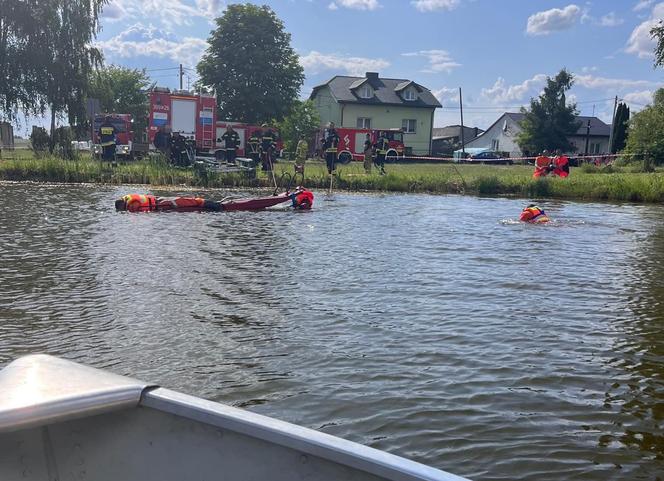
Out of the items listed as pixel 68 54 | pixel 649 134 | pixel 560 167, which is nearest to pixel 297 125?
pixel 68 54

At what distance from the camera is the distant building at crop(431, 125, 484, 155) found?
65.4 metres

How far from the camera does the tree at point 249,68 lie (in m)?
47.2

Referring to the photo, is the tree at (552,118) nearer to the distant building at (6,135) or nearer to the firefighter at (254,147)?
the firefighter at (254,147)

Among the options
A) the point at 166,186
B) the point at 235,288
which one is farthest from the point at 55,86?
the point at 235,288

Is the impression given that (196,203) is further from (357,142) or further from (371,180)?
(357,142)

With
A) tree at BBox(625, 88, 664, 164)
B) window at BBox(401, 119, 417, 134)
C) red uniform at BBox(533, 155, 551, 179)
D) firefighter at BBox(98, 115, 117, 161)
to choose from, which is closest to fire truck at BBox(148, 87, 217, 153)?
firefighter at BBox(98, 115, 117, 161)

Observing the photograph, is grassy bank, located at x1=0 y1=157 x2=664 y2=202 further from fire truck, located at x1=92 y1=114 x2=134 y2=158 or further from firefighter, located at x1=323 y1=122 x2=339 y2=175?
fire truck, located at x1=92 y1=114 x2=134 y2=158

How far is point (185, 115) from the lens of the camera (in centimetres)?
2967

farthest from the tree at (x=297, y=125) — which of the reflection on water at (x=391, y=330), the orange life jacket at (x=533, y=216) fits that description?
the reflection on water at (x=391, y=330)

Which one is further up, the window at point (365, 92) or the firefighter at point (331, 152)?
the window at point (365, 92)

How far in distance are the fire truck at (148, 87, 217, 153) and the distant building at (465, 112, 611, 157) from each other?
117 ft

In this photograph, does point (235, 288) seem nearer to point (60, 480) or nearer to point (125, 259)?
point (125, 259)

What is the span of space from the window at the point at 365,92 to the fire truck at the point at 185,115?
28.9m

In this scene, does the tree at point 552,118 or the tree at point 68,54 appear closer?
the tree at point 68,54
